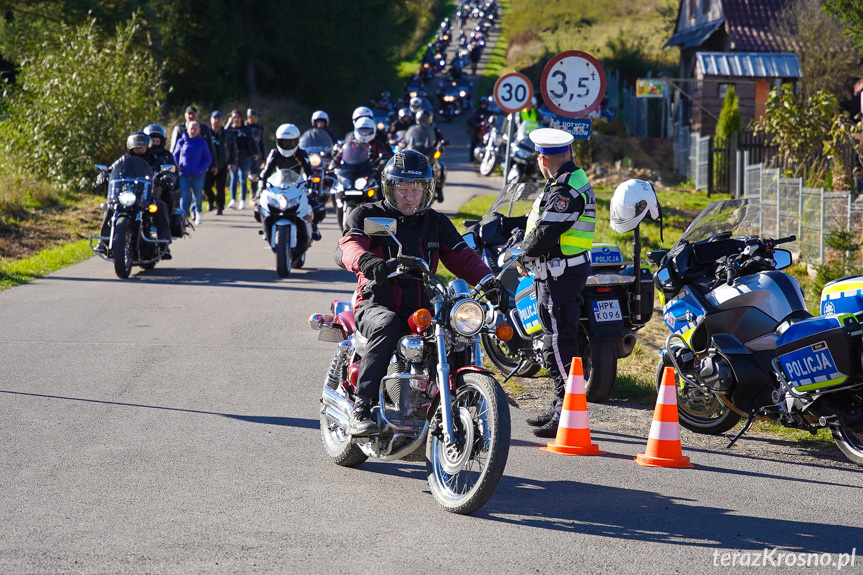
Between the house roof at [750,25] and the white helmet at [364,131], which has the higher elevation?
the house roof at [750,25]

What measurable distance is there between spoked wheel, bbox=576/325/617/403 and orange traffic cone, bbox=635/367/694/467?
1.08 m

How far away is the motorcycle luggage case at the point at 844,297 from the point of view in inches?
237

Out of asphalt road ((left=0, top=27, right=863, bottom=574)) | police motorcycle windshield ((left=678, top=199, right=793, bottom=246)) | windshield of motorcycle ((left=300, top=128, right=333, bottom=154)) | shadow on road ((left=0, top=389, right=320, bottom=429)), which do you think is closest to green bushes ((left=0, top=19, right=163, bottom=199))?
windshield of motorcycle ((left=300, top=128, right=333, bottom=154))

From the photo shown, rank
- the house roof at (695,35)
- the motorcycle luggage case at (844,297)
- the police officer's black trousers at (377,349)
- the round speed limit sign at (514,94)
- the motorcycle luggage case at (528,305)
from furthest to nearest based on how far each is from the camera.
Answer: the house roof at (695,35)
the round speed limit sign at (514,94)
the motorcycle luggage case at (528,305)
the motorcycle luggage case at (844,297)
the police officer's black trousers at (377,349)

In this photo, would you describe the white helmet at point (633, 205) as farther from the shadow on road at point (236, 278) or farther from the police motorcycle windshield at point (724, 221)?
the shadow on road at point (236, 278)

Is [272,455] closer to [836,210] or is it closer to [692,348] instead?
[692,348]

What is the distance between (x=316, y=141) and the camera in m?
17.2

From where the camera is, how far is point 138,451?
610 centimetres

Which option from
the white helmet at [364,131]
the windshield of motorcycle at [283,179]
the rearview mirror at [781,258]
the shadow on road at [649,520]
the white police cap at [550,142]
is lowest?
the shadow on road at [649,520]

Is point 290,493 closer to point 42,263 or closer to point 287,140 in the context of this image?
point 42,263

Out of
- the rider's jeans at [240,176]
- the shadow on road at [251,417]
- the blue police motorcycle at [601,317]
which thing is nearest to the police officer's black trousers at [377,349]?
the shadow on road at [251,417]

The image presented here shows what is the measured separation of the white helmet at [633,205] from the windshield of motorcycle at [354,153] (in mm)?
9370

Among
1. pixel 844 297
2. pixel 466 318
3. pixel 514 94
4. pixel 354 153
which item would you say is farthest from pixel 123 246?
pixel 844 297

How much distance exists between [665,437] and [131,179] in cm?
935
